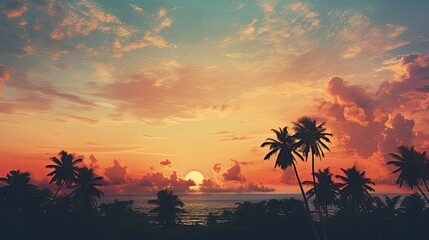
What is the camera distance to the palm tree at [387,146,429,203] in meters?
53.7

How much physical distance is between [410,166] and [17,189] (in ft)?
251

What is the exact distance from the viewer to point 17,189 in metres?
60.5

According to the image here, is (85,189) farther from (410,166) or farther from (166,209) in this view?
(410,166)

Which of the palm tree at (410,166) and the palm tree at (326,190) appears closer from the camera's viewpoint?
the palm tree at (410,166)

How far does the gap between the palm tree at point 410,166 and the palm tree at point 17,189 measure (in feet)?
236

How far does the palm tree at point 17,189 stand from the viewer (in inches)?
2338

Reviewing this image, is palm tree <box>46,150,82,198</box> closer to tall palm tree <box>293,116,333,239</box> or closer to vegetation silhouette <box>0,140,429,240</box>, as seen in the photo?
vegetation silhouette <box>0,140,429,240</box>

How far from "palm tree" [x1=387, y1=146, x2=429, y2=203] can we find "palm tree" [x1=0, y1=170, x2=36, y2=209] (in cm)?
7192

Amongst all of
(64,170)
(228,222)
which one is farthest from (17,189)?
(228,222)

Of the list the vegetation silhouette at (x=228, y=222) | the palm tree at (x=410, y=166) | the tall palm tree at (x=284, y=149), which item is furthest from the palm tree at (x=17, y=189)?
the palm tree at (x=410, y=166)

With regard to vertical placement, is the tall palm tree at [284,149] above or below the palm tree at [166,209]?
above

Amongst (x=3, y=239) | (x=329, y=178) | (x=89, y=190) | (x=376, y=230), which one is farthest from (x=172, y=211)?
(x=376, y=230)

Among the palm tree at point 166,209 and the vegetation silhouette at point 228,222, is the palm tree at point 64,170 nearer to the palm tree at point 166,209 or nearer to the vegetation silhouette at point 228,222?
the vegetation silhouette at point 228,222

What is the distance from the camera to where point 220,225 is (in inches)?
1932
